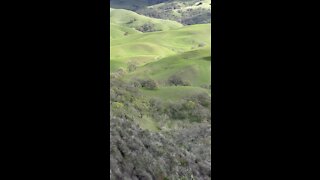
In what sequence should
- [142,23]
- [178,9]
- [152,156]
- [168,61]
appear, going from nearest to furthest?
1. [152,156]
2. [168,61]
3. [142,23]
4. [178,9]

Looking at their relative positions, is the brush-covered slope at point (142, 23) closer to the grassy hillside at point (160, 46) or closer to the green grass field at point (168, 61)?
the green grass field at point (168, 61)

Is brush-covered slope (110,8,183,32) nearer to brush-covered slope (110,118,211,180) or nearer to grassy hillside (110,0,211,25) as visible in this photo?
grassy hillside (110,0,211,25)

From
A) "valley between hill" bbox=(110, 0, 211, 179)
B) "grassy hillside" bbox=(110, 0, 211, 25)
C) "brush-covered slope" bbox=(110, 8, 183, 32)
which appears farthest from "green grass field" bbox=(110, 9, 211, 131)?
"grassy hillside" bbox=(110, 0, 211, 25)

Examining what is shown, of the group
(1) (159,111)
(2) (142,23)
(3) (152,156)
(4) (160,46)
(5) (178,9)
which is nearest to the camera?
(3) (152,156)

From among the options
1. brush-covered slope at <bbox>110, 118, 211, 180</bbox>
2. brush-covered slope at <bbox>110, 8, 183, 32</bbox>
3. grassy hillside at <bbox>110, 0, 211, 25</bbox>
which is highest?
grassy hillside at <bbox>110, 0, 211, 25</bbox>

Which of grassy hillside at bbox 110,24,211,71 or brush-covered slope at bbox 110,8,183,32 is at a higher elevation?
brush-covered slope at bbox 110,8,183,32

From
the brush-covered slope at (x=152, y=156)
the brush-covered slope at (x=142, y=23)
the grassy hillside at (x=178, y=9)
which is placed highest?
the grassy hillside at (x=178, y=9)
